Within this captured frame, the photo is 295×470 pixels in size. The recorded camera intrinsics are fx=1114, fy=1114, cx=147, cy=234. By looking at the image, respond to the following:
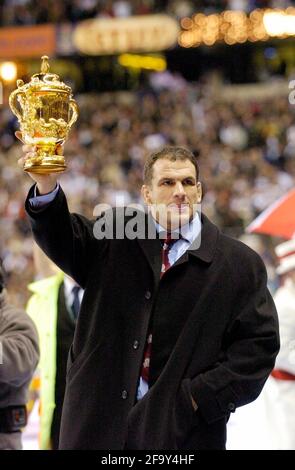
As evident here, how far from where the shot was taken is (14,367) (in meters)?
4.77

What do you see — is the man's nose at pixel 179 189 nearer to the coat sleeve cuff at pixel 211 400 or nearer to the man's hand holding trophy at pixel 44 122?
the man's hand holding trophy at pixel 44 122

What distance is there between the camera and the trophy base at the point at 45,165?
13.1 feet

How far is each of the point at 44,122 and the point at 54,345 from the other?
78.5 inches

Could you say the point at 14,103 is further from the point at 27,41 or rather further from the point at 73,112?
the point at 27,41

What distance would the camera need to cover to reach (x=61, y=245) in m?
4.17

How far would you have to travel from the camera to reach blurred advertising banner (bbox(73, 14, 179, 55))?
24375mm

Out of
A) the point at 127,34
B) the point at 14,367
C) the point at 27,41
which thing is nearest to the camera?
the point at 14,367

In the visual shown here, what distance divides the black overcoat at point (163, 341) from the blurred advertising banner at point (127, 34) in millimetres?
20520

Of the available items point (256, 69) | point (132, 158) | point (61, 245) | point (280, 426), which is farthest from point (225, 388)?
point (256, 69)

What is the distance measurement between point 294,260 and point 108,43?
1984cm

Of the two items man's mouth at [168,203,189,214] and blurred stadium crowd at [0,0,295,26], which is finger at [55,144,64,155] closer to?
man's mouth at [168,203,189,214]

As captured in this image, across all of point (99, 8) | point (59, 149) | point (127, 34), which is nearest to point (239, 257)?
point (59, 149)

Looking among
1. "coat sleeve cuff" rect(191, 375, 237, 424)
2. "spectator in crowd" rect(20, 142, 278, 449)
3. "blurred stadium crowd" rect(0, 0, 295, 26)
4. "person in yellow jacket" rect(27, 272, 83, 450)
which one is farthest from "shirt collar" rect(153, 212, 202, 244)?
"blurred stadium crowd" rect(0, 0, 295, 26)

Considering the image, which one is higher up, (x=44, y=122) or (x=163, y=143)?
(x=163, y=143)
